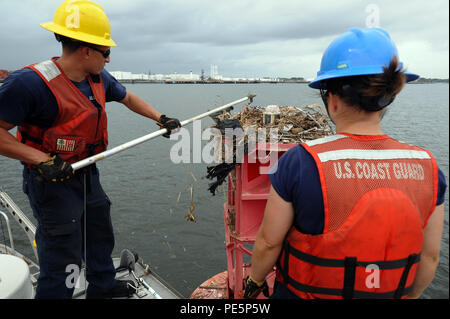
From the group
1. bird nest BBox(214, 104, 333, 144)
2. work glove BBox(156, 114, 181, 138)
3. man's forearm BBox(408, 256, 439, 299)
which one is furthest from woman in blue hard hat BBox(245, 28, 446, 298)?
work glove BBox(156, 114, 181, 138)

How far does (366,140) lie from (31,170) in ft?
9.98

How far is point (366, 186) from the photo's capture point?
1525 mm

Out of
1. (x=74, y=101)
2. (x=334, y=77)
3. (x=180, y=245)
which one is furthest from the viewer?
(x=180, y=245)

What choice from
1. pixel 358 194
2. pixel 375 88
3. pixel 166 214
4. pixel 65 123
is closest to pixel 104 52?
pixel 65 123

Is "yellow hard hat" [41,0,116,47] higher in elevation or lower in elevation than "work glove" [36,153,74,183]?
higher

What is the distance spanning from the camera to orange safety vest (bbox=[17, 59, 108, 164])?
113 inches

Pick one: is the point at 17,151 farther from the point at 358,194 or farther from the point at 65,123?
the point at 358,194

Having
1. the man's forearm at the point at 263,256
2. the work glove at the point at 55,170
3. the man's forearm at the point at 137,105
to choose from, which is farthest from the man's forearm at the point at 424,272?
the man's forearm at the point at 137,105

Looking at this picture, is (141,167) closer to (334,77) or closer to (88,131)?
(88,131)

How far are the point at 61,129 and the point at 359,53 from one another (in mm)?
2713

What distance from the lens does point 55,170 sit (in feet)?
9.09

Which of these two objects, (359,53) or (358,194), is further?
(359,53)

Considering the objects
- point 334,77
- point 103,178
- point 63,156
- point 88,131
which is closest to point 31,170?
point 63,156

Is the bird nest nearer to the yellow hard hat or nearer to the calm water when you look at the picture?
the calm water
